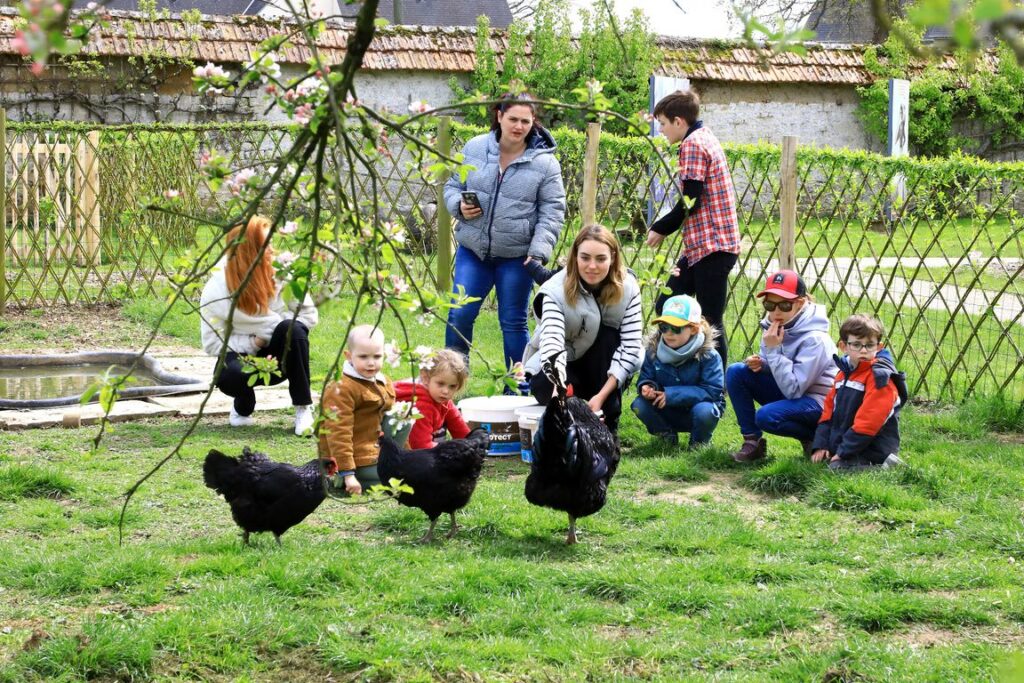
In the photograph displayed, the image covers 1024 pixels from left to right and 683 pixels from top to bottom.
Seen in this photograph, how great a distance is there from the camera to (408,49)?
16.4 meters

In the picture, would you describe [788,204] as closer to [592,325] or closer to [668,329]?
[668,329]

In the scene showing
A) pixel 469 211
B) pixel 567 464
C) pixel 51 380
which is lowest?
pixel 51 380

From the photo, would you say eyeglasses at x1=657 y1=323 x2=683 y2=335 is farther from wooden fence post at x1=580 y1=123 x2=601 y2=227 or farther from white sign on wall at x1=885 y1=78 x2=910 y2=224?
white sign on wall at x1=885 y1=78 x2=910 y2=224

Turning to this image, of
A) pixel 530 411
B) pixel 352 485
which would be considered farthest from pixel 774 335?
pixel 352 485

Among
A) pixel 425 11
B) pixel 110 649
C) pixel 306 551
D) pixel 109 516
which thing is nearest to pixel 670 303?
pixel 306 551

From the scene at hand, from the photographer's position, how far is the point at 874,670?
340 centimetres

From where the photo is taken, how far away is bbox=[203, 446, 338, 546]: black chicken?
448cm

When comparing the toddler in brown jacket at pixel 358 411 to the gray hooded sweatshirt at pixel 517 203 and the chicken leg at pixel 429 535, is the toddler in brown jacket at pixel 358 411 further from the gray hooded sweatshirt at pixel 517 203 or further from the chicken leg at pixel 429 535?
the gray hooded sweatshirt at pixel 517 203

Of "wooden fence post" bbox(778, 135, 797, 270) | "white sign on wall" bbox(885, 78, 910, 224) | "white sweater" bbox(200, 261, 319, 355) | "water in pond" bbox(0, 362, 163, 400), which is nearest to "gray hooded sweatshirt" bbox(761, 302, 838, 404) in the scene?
"wooden fence post" bbox(778, 135, 797, 270)

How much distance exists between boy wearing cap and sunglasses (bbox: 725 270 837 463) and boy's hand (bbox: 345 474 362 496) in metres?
2.02

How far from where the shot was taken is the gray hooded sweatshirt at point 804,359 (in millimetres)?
5973

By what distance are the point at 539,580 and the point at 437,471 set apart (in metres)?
0.66

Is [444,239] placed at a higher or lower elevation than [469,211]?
lower

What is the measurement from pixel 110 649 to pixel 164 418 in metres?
3.84
